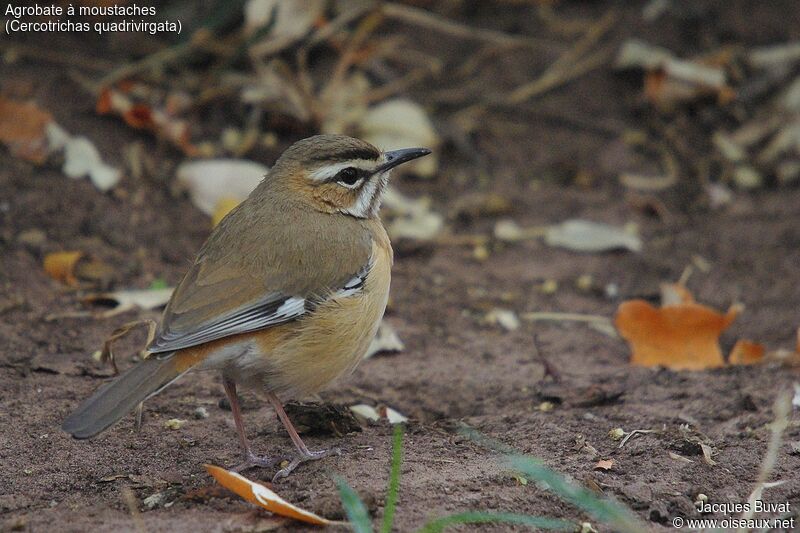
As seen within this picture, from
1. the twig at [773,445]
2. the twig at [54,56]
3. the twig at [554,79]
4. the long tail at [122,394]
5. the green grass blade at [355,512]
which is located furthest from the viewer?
the twig at [554,79]

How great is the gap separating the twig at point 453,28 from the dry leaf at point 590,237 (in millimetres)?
2166

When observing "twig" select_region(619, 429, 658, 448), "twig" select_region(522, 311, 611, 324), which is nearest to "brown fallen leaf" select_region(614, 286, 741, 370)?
"twig" select_region(522, 311, 611, 324)

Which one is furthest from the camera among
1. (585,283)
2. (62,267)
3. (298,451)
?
(585,283)

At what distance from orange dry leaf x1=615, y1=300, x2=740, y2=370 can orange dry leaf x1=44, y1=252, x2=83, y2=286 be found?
11.4 ft

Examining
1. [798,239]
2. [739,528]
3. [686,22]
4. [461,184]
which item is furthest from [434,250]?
[739,528]

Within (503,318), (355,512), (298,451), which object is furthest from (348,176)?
(355,512)

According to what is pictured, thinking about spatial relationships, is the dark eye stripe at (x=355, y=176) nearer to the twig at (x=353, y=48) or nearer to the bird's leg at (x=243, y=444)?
the bird's leg at (x=243, y=444)

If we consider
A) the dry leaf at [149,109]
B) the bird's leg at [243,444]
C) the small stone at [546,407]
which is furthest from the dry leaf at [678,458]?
the dry leaf at [149,109]

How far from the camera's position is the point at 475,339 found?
6.91 metres

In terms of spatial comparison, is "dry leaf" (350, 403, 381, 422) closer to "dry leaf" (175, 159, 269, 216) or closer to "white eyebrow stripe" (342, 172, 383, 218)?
"white eyebrow stripe" (342, 172, 383, 218)

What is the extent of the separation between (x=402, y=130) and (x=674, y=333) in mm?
3227

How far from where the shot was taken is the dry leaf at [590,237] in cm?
810

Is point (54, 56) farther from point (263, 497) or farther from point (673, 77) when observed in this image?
point (263, 497)

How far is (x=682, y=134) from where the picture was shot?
9242mm
